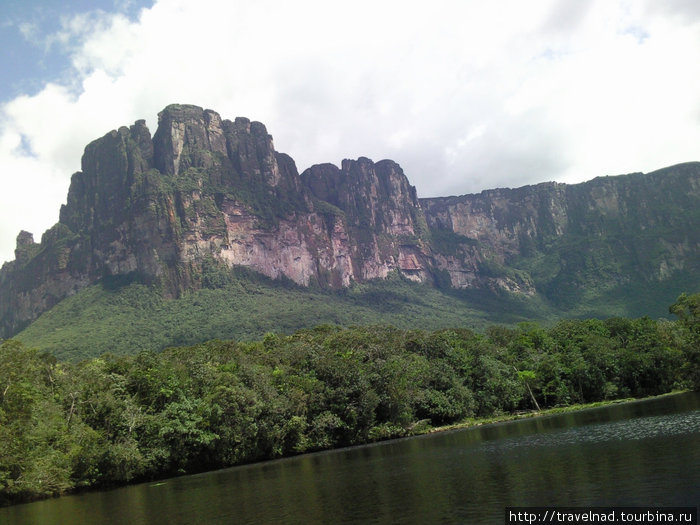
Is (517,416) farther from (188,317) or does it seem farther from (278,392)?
(188,317)

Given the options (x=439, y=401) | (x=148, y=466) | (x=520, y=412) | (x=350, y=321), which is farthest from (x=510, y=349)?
(x=350, y=321)

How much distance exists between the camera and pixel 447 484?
26078mm

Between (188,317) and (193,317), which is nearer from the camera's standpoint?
(193,317)

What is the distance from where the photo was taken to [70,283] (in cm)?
19300

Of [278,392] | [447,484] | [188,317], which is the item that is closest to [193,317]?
[188,317]

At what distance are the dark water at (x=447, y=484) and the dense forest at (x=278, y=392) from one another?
191 inches

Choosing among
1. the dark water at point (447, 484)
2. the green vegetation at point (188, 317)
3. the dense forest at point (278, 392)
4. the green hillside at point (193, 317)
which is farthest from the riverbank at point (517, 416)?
the green vegetation at point (188, 317)

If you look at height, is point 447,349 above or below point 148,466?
above

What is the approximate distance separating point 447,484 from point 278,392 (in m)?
38.8

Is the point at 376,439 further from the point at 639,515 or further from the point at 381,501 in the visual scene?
the point at 639,515

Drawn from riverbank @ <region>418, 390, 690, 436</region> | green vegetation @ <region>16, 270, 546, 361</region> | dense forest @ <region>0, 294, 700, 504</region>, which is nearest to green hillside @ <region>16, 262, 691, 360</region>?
green vegetation @ <region>16, 270, 546, 361</region>

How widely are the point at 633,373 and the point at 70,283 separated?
179853mm

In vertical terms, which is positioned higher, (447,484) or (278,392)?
(278,392)

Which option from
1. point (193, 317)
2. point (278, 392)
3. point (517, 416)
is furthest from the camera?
point (193, 317)
